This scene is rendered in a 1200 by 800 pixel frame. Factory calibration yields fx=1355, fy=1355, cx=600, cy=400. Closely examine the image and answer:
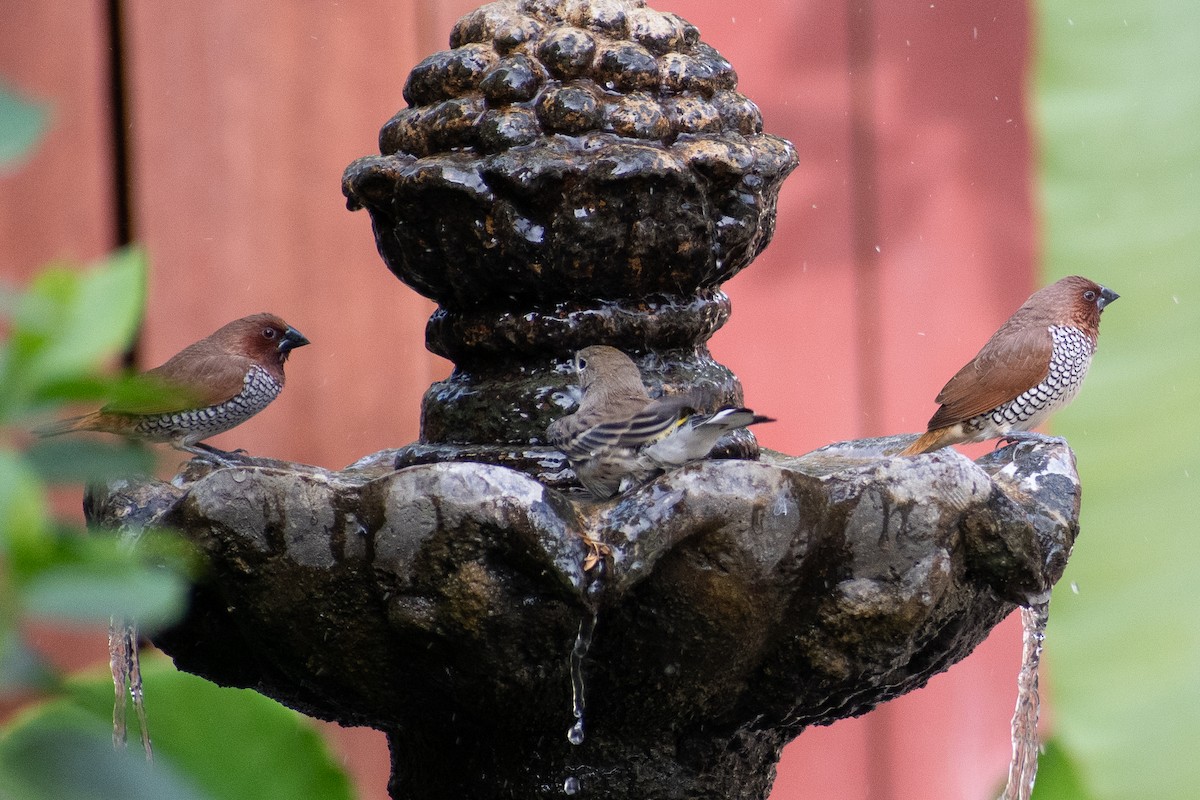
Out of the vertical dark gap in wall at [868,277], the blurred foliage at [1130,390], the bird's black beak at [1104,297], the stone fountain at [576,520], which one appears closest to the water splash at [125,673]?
the stone fountain at [576,520]

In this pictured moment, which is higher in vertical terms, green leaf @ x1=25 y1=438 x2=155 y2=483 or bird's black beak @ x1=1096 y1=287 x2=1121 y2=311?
green leaf @ x1=25 y1=438 x2=155 y2=483

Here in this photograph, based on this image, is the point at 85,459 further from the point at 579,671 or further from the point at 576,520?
the point at 579,671

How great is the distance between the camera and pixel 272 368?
9.25 feet

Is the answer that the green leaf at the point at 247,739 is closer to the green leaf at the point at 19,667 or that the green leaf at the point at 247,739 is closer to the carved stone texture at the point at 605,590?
the carved stone texture at the point at 605,590

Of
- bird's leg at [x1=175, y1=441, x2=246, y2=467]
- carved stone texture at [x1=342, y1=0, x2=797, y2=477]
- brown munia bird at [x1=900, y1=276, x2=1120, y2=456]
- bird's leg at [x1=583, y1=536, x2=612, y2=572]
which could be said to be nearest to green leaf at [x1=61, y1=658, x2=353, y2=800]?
bird's leg at [x1=175, y1=441, x2=246, y2=467]

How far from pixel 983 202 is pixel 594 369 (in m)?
2.32

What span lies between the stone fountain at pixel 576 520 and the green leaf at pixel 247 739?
3.27ft

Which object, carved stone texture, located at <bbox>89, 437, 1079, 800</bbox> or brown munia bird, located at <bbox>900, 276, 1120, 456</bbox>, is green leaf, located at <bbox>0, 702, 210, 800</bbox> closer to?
carved stone texture, located at <bbox>89, 437, 1079, 800</bbox>

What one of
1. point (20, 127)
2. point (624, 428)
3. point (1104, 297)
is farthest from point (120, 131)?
point (20, 127)

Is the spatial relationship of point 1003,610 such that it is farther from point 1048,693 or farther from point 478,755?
point 1048,693

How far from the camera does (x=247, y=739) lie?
123 inches

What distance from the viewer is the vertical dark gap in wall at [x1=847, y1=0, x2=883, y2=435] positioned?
155 inches

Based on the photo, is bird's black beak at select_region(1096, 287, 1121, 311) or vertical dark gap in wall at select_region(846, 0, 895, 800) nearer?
bird's black beak at select_region(1096, 287, 1121, 311)

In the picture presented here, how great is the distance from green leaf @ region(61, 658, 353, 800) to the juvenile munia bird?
4.82 ft
